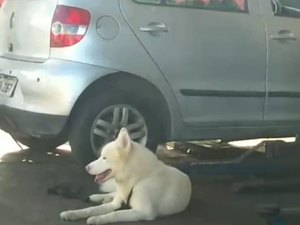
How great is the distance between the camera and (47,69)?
5.81 meters

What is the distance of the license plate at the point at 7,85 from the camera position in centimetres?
603

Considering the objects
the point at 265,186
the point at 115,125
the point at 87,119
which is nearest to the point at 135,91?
the point at 115,125

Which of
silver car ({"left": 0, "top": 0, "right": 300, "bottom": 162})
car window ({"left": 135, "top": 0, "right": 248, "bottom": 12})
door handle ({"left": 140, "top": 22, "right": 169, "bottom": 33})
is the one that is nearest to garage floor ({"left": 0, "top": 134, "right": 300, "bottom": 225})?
silver car ({"left": 0, "top": 0, "right": 300, "bottom": 162})

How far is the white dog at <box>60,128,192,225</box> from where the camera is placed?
5086 mm

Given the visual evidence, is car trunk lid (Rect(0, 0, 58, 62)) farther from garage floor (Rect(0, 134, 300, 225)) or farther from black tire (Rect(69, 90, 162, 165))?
garage floor (Rect(0, 134, 300, 225))

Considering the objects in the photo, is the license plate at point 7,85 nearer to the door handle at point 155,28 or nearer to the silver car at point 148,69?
the silver car at point 148,69

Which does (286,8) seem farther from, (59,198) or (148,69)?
(59,198)

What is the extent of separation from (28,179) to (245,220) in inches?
78.0

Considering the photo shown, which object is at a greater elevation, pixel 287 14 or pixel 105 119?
pixel 287 14

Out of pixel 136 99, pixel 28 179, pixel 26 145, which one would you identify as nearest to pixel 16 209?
pixel 28 179

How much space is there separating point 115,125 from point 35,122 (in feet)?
2.15

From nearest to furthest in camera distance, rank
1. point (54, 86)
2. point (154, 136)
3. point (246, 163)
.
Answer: point (54, 86) < point (154, 136) < point (246, 163)

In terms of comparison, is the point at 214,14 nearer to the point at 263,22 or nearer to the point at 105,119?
the point at 263,22

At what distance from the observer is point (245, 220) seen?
527cm
